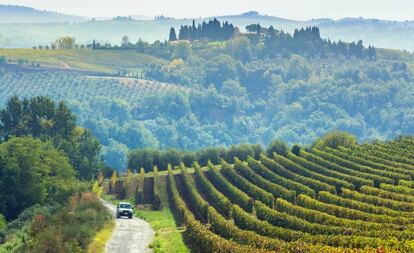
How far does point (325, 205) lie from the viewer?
67.7m

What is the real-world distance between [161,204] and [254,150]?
2026 inches

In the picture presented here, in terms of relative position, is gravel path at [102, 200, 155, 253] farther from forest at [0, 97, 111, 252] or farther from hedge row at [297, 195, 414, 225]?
hedge row at [297, 195, 414, 225]

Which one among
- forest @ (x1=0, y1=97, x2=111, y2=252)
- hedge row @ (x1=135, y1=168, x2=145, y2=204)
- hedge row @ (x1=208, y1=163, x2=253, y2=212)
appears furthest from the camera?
hedge row @ (x1=135, y1=168, x2=145, y2=204)

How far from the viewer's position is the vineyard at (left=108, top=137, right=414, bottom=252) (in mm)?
52138

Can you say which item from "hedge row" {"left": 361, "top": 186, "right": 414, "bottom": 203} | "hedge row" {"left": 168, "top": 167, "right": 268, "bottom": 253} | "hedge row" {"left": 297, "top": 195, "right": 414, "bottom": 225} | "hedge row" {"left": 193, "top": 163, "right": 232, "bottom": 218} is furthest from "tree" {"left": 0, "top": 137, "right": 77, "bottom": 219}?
"hedge row" {"left": 361, "top": 186, "right": 414, "bottom": 203}

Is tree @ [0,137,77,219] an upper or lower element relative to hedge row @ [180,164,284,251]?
lower

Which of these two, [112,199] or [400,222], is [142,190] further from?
[400,222]

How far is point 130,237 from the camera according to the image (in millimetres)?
68125

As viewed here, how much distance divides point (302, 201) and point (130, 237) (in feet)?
45.2

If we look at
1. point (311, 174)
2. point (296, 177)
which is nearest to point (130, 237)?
point (296, 177)

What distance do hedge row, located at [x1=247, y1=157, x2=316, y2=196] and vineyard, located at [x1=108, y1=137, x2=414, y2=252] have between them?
0.29 ft

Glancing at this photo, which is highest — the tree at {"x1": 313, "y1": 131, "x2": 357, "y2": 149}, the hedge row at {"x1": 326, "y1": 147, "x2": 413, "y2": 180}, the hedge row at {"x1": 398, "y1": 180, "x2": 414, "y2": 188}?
the hedge row at {"x1": 398, "y1": 180, "x2": 414, "y2": 188}

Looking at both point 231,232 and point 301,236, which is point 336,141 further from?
point 301,236

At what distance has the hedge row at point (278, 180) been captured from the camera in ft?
267
